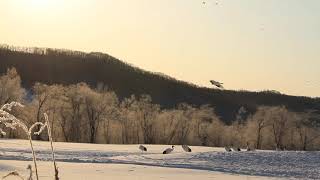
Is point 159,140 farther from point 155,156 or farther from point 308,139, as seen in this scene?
point 155,156

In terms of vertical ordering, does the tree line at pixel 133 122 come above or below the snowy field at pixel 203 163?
above

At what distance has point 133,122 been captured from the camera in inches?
3130

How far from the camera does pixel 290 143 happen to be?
8319 cm

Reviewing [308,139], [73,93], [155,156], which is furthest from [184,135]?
[155,156]

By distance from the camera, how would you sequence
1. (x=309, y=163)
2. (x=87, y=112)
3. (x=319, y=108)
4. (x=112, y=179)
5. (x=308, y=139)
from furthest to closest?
(x=319, y=108) < (x=308, y=139) < (x=87, y=112) < (x=309, y=163) < (x=112, y=179)

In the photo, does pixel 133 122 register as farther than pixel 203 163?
Yes

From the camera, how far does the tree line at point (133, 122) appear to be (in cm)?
7256

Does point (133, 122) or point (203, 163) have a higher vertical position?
point (133, 122)

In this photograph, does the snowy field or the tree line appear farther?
the tree line

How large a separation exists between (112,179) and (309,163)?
58.1 feet

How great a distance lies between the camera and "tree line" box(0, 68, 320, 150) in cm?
7256

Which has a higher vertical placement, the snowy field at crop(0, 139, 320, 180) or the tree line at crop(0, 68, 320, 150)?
the tree line at crop(0, 68, 320, 150)

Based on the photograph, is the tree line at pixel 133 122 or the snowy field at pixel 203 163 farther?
the tree line at pixel 133 122

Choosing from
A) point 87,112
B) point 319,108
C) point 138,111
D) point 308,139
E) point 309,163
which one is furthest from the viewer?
point 319,108
